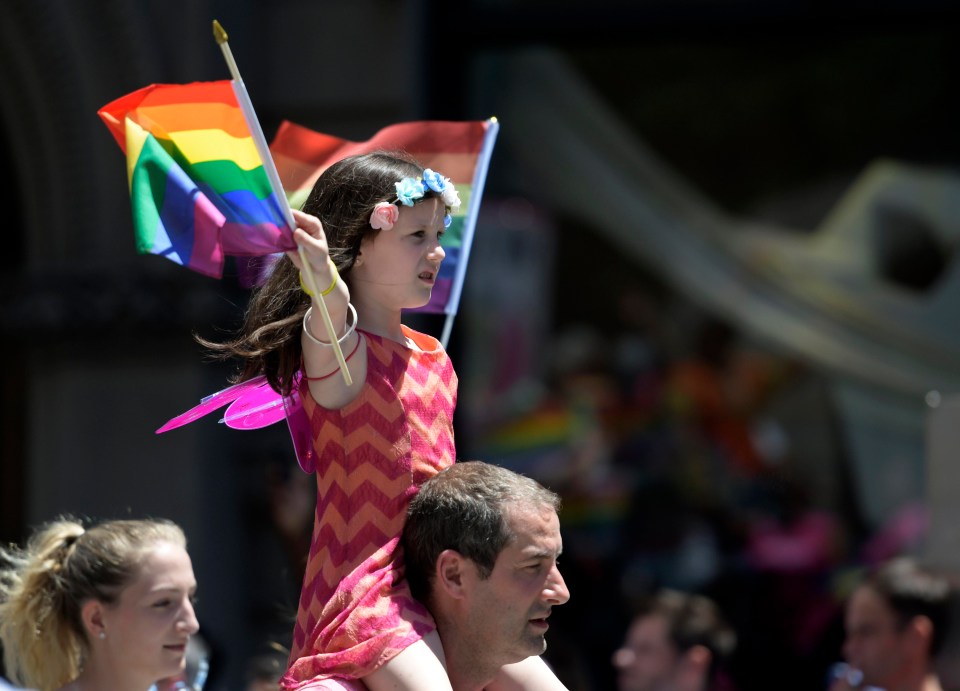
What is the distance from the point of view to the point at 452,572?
9.82 ft

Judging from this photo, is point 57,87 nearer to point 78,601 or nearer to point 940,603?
point 78,601

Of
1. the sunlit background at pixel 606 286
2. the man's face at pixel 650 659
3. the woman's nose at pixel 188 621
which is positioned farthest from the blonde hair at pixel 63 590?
the sunlit background at pixel 606 286

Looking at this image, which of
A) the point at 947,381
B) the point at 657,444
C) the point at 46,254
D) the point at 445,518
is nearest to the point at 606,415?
the point at 657,444

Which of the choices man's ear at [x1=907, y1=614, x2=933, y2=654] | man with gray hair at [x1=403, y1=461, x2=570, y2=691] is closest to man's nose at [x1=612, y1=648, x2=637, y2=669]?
man's ear at [x1=907, y1=614, x2=933, y2=654]

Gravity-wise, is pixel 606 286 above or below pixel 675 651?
above

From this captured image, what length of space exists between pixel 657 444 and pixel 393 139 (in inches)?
175

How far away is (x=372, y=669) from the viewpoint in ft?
9.57

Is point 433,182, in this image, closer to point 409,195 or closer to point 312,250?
point 409,195

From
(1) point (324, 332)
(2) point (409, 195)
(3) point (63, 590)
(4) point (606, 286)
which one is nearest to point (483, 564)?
(1) point (324, 332)

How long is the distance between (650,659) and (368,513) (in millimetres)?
2351

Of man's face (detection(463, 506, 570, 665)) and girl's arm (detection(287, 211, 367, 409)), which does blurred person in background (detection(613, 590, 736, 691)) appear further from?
girl's arm (detection(287, 211, 367, 409))

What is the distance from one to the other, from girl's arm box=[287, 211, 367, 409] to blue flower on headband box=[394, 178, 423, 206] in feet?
0.73

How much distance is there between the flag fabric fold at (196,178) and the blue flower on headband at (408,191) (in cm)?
30

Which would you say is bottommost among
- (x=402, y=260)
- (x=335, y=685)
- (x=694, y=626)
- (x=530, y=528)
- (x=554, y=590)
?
(x=694, y=626)
